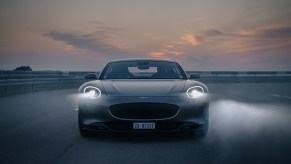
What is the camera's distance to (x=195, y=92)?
21.1 ft

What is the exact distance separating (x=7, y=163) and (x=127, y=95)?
2.05 m

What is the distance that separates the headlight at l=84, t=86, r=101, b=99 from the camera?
6246 mm

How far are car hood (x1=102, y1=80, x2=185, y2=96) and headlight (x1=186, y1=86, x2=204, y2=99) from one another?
0.46ft

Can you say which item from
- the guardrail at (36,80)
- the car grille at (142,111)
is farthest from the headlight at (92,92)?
the guardrail at (36,80)

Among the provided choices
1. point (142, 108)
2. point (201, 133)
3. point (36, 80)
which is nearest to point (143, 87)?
point (142, 108)

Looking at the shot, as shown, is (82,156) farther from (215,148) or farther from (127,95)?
(215,148)

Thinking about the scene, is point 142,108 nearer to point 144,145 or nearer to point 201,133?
point 144,145

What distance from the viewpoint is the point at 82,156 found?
5207mm

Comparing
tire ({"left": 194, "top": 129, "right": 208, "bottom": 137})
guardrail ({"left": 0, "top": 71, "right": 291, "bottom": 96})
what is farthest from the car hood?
guardrail ({"left": 0, "top": 71, "right": 291, "bottom": 96})

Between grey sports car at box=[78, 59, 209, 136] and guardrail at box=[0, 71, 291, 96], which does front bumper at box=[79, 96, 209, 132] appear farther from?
guardrail at box=[0, 71, 291, 96]

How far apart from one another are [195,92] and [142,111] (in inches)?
39.3

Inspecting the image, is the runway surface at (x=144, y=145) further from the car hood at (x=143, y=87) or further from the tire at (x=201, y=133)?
the car hood at (x=143, y=87)

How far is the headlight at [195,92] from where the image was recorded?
20.7 feet

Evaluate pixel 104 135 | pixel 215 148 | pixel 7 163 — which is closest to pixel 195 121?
pixel 215 148
